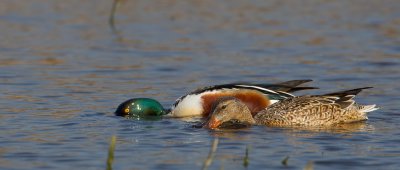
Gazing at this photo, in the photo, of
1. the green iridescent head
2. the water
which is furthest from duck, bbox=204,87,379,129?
the green iridescent head

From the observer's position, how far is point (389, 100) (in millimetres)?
11820

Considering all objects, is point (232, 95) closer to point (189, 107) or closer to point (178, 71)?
point (189, 107)

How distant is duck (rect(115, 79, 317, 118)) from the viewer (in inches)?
435

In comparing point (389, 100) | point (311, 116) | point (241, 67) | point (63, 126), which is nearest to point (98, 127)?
point (63, 126)

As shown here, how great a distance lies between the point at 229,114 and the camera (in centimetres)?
1040

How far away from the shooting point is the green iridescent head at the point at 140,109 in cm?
1095

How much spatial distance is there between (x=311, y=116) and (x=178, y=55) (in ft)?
15.3

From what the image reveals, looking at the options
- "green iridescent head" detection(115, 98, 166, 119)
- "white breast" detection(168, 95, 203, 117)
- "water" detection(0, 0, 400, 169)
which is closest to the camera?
"water" detection(0, 0, 400, 169)

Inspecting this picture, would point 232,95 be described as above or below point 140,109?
above

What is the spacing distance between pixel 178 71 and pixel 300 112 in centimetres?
359

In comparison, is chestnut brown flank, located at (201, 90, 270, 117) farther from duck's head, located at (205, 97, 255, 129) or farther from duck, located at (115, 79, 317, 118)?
duck's head, located at (205, 97, 255, 129)

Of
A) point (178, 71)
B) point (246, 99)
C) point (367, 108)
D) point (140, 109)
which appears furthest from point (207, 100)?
point (178, 71)

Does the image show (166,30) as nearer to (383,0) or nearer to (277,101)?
(383,0)

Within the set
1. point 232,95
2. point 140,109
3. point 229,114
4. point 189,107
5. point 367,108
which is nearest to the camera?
point 229,114
